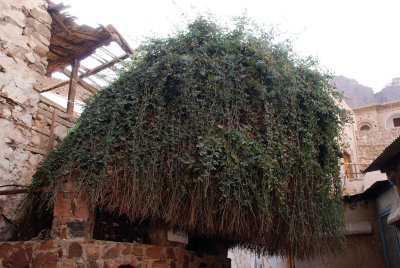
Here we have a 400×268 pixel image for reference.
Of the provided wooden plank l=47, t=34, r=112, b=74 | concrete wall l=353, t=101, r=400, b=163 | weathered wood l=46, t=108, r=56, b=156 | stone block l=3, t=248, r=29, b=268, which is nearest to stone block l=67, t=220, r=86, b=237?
stone block l=3, t=248, r=29, b=268

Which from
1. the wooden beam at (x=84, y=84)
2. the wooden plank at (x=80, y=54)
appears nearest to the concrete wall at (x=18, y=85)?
the wooden plank at (x=80, y=54)

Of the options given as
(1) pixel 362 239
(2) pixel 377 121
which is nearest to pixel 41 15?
(1) pixel 362 239

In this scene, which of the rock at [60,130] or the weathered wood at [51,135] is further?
the rock at [60,130]

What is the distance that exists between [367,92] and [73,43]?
32084 mm

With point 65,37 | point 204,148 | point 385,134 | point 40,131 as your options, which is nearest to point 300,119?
point 204,148

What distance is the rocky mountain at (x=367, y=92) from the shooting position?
104 feet

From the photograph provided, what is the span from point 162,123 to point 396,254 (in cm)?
587

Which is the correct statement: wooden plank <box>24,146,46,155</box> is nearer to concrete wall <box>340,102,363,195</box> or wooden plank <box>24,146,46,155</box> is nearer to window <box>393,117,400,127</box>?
concrete wall <box>340,102,363,195</box>

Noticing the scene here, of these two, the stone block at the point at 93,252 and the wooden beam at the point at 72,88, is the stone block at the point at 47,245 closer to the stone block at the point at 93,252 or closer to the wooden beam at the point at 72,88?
the stone block at the point at 93,252

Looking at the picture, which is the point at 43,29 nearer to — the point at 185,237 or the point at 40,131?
the point at 40,131

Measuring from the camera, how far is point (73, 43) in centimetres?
654

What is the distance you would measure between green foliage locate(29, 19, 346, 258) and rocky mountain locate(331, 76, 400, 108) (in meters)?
28.5

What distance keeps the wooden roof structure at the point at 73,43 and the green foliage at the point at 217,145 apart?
1497mm

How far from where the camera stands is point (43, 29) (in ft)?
17.7
